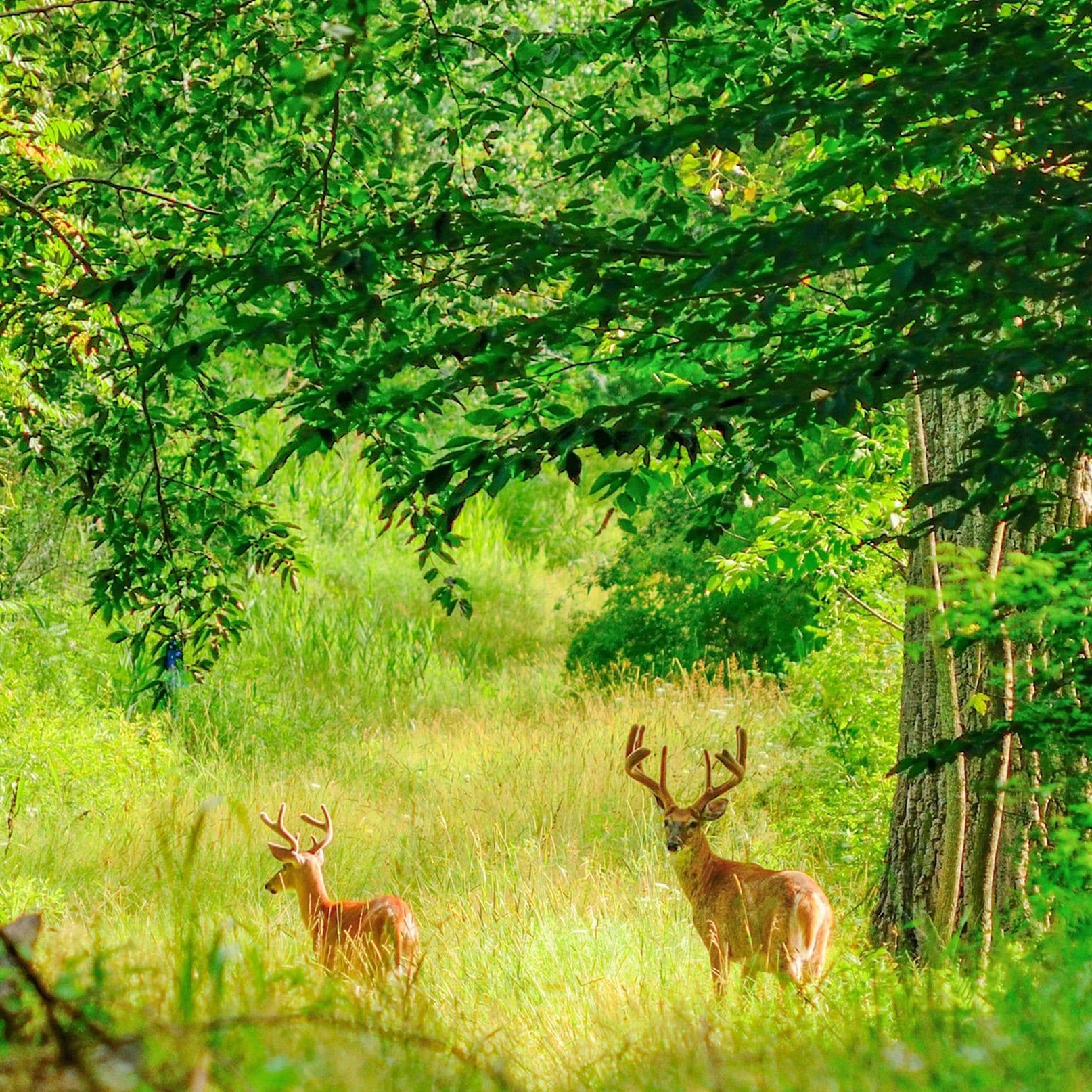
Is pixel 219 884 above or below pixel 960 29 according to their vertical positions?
below

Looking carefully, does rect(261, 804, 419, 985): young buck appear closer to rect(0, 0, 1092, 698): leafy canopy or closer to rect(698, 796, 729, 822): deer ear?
rect(0, 0, 1092, 698): leafy canopy

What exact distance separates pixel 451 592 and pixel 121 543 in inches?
68.1

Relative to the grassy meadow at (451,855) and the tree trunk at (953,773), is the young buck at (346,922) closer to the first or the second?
the grassy meadow at (451,855)

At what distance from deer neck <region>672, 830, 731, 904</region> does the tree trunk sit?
97 cm

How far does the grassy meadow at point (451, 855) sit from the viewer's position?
2604mm

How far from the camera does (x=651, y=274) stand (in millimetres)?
4137

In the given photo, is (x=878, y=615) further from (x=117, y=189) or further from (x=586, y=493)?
(x=117, y=189)

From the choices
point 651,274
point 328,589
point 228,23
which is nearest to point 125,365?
point 228,23

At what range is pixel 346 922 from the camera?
683 cm

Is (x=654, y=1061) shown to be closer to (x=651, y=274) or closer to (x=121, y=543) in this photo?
(x=651, y=274)

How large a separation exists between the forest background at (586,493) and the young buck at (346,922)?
0.80 ft

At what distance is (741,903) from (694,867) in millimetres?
416

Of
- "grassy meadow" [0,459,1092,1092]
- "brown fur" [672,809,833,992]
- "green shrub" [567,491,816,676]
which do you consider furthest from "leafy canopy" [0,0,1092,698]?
→ "green shrub" [567,491,816,676]

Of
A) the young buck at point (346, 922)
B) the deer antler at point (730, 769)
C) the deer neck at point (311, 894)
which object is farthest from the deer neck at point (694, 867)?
the deer neck at point (311, 894)
